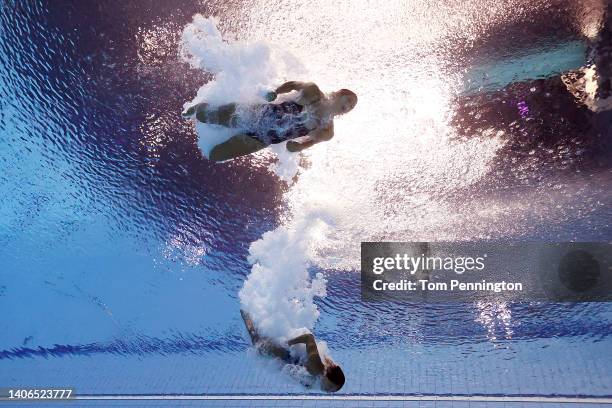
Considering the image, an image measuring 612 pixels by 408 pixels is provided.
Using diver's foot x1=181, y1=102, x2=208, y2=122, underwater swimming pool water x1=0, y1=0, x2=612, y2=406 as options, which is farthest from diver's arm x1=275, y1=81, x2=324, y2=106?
diver's foot x1=181, y1=102, x2=208, y2=122

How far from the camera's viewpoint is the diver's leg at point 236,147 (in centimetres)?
289

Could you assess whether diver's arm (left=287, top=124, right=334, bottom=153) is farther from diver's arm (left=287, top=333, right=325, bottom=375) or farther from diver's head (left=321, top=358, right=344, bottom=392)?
diver's head (left=321, top=358, right=344, bottom=392)

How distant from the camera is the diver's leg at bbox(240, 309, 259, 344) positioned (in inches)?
118

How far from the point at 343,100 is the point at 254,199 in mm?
745

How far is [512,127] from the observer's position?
2752mm

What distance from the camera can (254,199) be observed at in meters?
3.00

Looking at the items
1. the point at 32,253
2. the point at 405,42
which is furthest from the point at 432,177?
the point at 32,253

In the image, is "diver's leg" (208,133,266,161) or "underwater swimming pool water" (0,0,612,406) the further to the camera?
"diver's leg" (208,133,266,161)

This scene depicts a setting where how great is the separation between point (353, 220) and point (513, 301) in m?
0.95

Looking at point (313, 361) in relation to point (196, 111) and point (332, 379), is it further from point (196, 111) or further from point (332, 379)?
point (196, 111)

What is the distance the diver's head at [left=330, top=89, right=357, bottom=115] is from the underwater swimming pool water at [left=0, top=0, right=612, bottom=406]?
6cm

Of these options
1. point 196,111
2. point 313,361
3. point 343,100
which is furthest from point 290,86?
point 313,361

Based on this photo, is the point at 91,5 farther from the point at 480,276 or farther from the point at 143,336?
the point at 480,276

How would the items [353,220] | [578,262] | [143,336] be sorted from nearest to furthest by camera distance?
[578,262], [353,220], [143,336]
